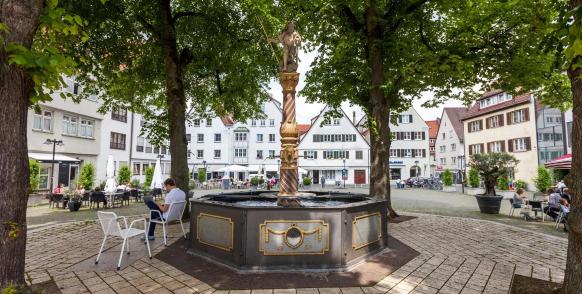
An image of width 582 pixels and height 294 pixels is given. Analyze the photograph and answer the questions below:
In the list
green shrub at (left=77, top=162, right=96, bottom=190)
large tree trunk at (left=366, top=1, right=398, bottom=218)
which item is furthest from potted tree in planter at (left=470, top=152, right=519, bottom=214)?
green shrub at (left=77, top=162, right=96, bottom=190)

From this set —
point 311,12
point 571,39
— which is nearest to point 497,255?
point 571,39

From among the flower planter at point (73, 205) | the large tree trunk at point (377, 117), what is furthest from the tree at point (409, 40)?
the flower planter at point (73, 205)

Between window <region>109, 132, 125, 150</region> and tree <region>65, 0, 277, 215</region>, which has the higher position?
tree <region>65, 0, 277, 215</region>

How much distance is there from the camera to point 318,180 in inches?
2092

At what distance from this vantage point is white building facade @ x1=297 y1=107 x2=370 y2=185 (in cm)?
5141

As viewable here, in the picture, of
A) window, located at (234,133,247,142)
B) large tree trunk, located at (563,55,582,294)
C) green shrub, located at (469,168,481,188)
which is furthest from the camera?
window, located at (234,133,247,142)

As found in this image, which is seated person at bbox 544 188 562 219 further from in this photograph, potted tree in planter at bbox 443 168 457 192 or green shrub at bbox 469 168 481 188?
potted tree in planter at bbox 443 168 457 192

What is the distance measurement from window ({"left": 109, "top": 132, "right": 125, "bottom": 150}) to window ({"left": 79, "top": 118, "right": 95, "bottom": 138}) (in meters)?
3.15

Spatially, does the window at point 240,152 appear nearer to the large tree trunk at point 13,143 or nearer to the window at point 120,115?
the window at point 120,115

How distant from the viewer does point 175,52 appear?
1214cm

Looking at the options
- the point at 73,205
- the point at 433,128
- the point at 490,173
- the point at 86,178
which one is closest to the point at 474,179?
the point at 490,173

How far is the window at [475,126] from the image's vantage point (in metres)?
46.1

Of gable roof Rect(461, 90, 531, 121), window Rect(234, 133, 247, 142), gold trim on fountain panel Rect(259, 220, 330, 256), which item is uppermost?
gable roof Rect(461, 90, 531, 121)

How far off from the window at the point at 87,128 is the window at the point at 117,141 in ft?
10.3
